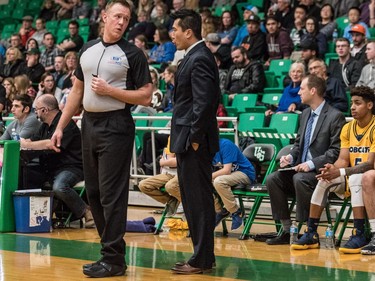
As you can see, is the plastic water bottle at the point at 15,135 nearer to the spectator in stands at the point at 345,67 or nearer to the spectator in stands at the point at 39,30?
the spectator in stands at the point at 345,67

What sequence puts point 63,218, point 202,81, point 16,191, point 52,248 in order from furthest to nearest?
1. point 63,218
2. point 16,191
3. point 52,248
4. point 202,81

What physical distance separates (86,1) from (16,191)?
→ 10.6m

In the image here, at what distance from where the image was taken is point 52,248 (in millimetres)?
7234

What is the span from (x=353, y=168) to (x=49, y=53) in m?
9.54

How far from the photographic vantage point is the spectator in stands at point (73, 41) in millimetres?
15953

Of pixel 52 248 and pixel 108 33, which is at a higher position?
pixel 108 33

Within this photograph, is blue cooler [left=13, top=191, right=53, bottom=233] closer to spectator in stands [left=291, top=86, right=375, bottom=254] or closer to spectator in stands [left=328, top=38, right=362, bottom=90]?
spectator in stands [left=291, top=86, right=375, bottom=254]

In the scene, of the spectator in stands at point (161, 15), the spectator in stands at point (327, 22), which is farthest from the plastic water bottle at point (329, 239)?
the spectator in stands at point (161, 15)

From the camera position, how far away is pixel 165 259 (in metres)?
6.63

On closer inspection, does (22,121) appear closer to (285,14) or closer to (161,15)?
(285,14)

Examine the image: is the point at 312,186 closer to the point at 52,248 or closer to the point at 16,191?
the point at 52,248

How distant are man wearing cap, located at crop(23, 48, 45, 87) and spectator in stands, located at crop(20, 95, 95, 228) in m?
6.09

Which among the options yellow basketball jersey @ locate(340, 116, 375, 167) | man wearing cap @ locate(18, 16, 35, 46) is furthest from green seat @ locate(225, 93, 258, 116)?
man wearing cap @ locate(18, 16, 35, 46)

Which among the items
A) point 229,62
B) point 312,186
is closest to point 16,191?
point 312,186
